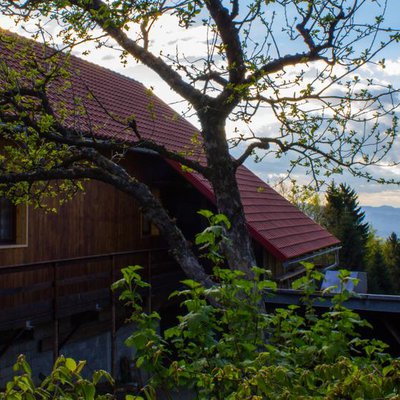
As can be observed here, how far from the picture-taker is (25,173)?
7.56m

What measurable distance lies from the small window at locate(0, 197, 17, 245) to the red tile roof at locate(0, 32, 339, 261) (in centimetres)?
193

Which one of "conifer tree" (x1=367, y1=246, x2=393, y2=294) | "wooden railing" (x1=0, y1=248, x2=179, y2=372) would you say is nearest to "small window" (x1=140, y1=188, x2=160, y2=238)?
"wooden railing" (x1=0, y1=248, x2=179, y2=372)

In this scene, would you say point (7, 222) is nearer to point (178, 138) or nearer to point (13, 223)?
point (13, 223)

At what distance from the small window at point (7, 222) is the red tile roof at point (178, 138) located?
1.93 metres

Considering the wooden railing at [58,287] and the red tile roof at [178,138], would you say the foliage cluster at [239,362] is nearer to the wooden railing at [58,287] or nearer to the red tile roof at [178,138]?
the wooden railing at [58,287]

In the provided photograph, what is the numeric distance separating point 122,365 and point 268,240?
4.56 meters

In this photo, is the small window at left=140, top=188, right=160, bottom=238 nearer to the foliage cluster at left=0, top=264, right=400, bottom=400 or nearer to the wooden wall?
the wooden wall

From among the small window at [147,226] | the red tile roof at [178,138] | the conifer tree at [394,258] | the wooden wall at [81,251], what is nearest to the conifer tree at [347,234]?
the conifer tree at [394,258]

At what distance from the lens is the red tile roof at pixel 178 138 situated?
11.6 meters

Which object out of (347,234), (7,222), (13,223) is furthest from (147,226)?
(347,234)

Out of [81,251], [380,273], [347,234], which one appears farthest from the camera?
[380,273]

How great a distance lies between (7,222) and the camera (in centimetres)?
984

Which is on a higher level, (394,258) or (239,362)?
(394,258)

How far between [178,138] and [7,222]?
6.13 metres
